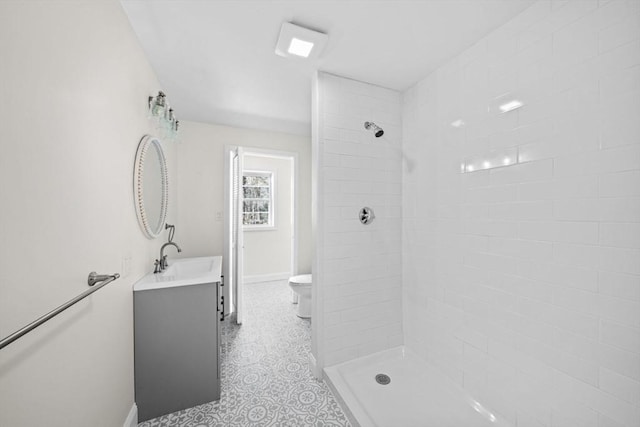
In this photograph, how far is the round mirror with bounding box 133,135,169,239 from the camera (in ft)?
5.21

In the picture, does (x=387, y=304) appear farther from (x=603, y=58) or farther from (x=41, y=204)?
(x=41, y=204)

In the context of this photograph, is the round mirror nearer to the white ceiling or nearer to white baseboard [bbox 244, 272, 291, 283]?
the white ceiling

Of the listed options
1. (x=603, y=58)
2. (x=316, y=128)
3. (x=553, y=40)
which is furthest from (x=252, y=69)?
(x=603, y=58)

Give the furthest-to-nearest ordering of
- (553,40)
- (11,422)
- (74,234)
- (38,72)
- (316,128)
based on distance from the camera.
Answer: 1. (316,128)
2. (553,40)
3. (74,234)
4. (38,72)
5. (11,422)

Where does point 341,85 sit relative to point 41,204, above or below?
above

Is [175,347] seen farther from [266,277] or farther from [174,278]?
[266,277]

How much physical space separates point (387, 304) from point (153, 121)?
235 cm

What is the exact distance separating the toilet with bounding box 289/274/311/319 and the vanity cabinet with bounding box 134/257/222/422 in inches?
44.0

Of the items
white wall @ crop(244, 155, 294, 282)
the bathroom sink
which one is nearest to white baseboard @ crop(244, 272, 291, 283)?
white wall @ crop(244, 155, 294, 282)

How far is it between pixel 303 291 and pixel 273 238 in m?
1.96

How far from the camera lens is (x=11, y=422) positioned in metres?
0.64

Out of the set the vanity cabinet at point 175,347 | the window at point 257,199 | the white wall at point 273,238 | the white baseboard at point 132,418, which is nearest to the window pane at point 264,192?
the window at point 257,199

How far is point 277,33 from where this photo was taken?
149cm

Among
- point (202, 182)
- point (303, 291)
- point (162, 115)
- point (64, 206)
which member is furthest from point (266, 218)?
point (64, 206)
